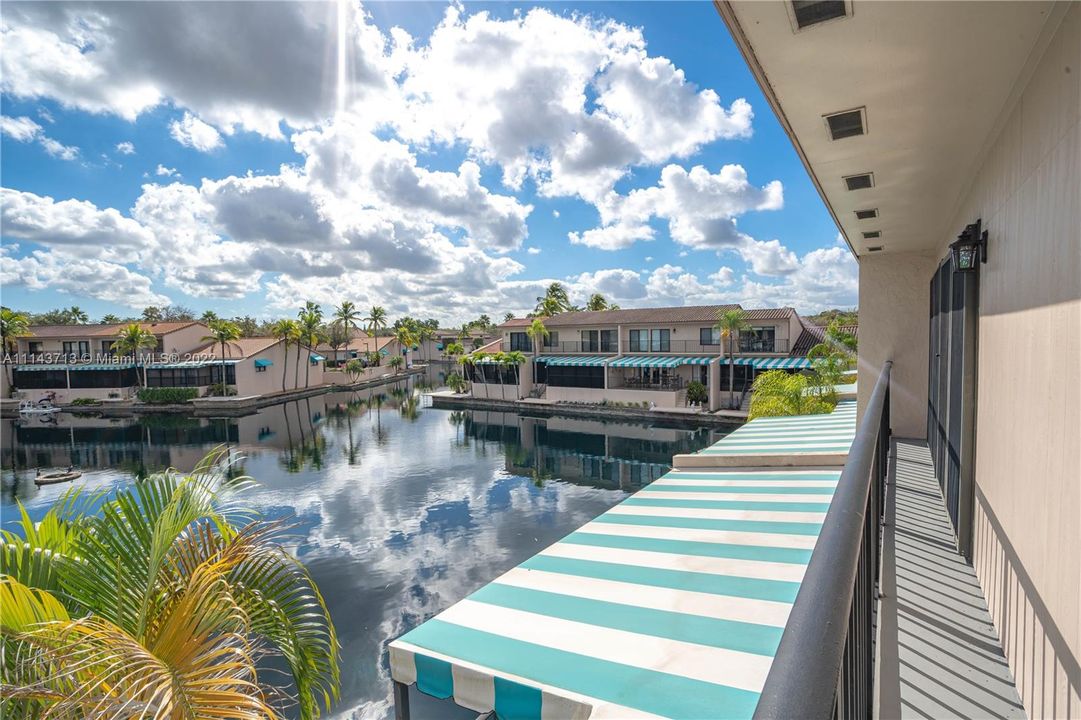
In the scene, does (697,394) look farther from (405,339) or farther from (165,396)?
(405,339)

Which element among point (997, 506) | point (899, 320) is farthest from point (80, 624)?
point (899, 320)

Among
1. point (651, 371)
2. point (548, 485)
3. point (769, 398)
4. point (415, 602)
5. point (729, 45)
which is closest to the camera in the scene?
point (729, 45)

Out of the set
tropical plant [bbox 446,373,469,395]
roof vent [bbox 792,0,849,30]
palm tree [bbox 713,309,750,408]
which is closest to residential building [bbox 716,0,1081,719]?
roof vent [bbox 792,0,849,30]

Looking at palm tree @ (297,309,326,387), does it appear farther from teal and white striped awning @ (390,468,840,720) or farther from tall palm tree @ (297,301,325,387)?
teal and white striped awning @ (390,468,840,720)

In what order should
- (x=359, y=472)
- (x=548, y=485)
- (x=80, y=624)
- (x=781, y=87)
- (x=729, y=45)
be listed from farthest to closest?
1. (x=359, y=472)
2. (x=548, y=485)
3. (x=781, y=87)
4. (x=729, y=45)
5. (x=80, y=624)

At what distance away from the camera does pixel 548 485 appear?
65.7ft

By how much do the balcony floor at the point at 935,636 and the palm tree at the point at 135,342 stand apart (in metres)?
49.2

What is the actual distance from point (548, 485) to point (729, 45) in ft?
60.9

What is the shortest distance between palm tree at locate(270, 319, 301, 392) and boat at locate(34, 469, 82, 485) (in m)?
23.9

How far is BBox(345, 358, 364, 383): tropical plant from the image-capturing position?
52.5 metres

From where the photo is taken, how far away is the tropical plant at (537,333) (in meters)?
37.9

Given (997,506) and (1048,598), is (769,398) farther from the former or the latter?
(1048,598)

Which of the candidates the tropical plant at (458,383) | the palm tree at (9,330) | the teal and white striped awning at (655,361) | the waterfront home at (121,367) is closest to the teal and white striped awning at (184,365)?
the waterfront home at (121,367)

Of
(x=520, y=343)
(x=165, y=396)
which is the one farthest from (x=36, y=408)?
(x=520, y=343)
